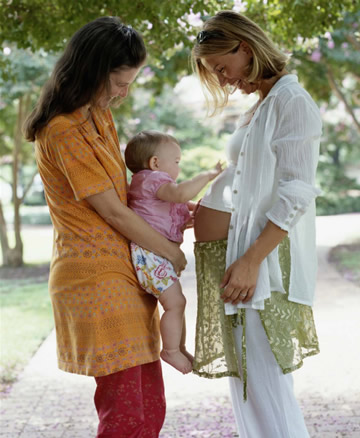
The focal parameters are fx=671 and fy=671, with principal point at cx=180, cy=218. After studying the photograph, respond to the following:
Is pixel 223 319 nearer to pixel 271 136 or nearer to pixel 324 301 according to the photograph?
pixel 271 136

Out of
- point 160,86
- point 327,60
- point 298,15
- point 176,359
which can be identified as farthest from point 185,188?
point 327,60

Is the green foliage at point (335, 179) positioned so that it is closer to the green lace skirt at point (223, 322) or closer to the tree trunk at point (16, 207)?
the tree trunk at point (16, 207)

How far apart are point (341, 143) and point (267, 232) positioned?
2250 centimetres

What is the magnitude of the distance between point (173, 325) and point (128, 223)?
47 centimetres

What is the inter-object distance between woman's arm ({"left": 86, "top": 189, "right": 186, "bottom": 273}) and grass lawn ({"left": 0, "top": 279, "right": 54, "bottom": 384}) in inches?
140

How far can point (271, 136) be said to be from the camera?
250 centimetres

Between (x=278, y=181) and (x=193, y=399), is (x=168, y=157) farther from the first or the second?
(x=193, y=399)

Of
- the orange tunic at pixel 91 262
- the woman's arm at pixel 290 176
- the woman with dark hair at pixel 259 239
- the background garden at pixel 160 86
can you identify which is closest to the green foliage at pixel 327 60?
the background garden at pixel 160 86

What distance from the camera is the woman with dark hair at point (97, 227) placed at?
8.14 ft

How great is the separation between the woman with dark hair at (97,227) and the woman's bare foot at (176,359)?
0.05 meters

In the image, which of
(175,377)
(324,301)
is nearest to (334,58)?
(324,301)

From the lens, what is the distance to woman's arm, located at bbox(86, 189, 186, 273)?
2.51m

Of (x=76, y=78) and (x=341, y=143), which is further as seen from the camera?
(x=341, y=143)

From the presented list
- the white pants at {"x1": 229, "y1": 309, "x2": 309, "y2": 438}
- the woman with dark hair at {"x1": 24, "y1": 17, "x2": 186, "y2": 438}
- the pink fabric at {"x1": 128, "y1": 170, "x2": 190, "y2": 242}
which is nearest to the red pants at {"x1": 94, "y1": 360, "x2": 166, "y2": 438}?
the woman with dark hair at {"x1": 24, "y1": 17, "x2": 186, "y2": 438}
